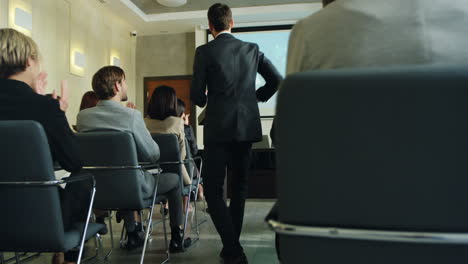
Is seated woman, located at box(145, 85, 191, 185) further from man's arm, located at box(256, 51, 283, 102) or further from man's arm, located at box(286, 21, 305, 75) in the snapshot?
man's arm, located at box(286, 21, 305, 75)

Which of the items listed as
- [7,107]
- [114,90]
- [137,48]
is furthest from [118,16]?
[7,107]

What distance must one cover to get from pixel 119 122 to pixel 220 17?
85 cm

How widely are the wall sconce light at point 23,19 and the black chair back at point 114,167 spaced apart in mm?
4212

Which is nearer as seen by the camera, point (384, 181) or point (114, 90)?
point (384, 181)

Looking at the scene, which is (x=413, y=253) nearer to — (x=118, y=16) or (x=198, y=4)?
(x=198, y=4)

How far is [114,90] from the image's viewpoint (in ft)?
7.86

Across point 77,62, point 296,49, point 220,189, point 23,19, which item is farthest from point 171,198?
point 77,62

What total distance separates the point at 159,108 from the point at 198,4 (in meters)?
5.22

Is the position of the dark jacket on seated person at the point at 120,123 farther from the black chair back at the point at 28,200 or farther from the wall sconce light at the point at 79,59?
the wall sconce light at the point at 79,59

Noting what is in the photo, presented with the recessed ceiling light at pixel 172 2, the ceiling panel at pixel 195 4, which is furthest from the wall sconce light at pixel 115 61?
the recessed ceiling light at pixel 172 2

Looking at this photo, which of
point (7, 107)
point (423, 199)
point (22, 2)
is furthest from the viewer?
point (22, 2)

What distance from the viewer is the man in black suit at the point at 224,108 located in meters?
2.18

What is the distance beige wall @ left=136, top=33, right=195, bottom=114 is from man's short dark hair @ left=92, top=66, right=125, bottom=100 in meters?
6.83

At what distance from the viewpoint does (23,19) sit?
5402mm
